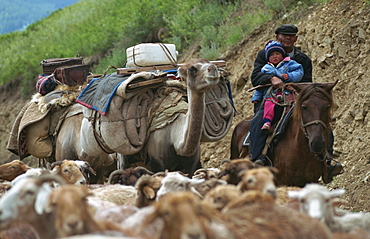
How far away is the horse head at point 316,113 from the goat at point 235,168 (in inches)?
75.8

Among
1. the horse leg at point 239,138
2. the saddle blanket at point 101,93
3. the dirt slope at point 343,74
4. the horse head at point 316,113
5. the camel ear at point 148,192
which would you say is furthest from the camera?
the dirt slope at point 343,74

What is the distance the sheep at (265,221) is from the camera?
443 cm

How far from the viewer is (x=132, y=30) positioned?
2270 cm

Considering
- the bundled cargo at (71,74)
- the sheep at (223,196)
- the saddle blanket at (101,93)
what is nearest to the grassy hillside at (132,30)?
the bundled cargo at (71,74)

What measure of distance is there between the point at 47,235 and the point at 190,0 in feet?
55.9

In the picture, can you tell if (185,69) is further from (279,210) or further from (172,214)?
(172,214)

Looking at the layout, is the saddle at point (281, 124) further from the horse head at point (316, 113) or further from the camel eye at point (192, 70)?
the camel eye at point (192, 70)

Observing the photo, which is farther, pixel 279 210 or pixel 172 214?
pixel 279 210

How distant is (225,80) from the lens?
10.1 m

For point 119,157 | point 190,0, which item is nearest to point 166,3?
point 190,0

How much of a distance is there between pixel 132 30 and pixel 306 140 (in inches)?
590

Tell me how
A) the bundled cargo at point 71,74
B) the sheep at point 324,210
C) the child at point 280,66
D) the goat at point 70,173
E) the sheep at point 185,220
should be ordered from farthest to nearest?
the bundled cargo at point 71,74 < the child at point 280,66 < the goat at point 70,173 < the sheep at point 324,210 < the sheep at point 185,220

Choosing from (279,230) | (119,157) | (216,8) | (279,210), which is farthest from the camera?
(216,8)

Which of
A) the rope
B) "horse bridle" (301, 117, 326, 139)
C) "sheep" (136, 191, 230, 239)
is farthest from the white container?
"sheep" (136, 191, 230, 239)
